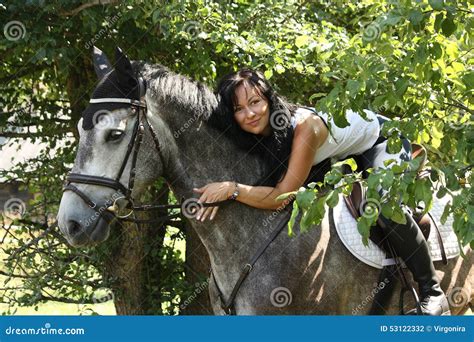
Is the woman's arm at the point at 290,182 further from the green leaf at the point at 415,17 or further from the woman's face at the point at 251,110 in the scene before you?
the green leaf at the point at 415,17

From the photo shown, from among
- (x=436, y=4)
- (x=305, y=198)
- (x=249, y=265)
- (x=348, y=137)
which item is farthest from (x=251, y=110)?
(x=436, y=4)

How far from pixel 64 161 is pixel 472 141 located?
14.0ft

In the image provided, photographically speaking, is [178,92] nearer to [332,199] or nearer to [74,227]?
[74,227]

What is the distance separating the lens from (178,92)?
157 inches

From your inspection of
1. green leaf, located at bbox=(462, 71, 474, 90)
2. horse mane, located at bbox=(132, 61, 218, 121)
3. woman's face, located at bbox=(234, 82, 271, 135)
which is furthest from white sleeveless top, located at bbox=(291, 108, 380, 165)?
green leaf, located at bbox=(462, 71, 474, 90)

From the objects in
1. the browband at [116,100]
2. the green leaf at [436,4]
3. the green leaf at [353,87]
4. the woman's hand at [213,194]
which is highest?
the green leaf at [436,4]

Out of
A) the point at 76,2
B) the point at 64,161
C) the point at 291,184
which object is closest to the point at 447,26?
the point at 291,184

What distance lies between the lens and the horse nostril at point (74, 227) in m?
3.69

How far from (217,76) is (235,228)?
2197 millimetres

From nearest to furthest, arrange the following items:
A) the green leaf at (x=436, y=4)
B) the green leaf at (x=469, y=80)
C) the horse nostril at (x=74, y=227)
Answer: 1. the green leaf at (x=436, y=4)
2. the green leaf at (x=469, y=80)
3. the horse nostril at (x=74, y=227)

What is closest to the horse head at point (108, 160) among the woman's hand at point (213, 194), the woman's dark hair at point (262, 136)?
the woman's hand at point (213, 194)

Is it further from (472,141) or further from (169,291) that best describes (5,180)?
(472,141)

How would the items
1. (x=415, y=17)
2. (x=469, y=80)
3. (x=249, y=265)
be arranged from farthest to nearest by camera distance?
(x=249, y=265)
(x=469, y=80)
(x=415, y=17)

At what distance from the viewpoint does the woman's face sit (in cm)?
397
